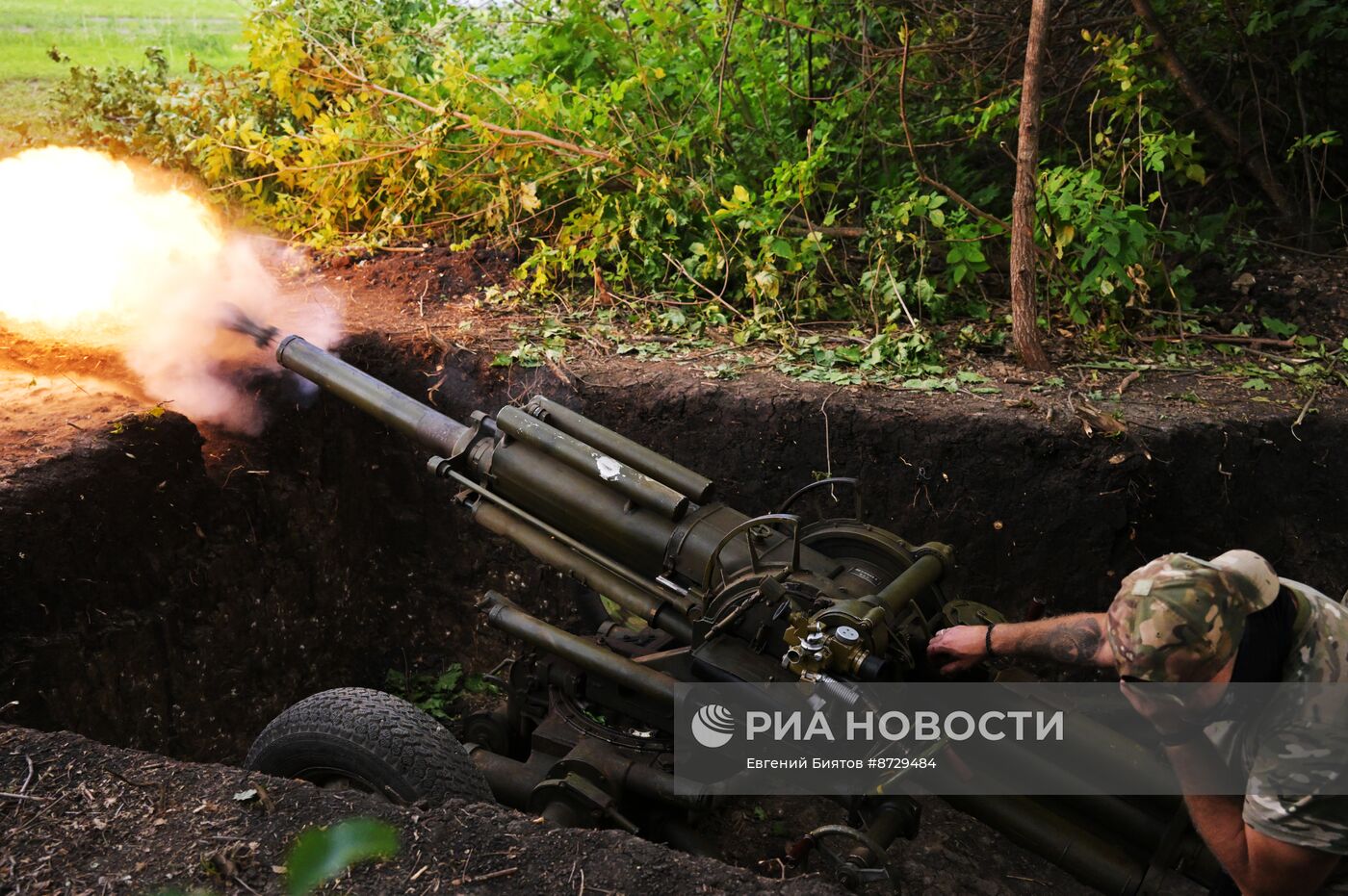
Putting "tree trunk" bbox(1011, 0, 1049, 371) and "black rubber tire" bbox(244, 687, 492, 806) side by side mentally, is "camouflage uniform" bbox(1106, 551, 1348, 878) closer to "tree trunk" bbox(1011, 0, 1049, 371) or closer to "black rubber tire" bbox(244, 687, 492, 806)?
"black rubber tire" bbox(244, 687, 492, 806)

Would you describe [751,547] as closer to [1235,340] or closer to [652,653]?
[652,653]

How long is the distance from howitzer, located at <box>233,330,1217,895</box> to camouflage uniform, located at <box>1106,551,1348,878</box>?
19.8 inches

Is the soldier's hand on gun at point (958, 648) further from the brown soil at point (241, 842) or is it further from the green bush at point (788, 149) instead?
the green bush at point (788, 149)

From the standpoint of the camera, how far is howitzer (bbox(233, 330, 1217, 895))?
11.0ft

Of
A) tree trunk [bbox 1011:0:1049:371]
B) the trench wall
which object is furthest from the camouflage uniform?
tree trunk [bbox 1011:0:1049:371]

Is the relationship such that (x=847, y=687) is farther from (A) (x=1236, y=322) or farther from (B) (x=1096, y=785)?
(A) (x=1236, y=322)

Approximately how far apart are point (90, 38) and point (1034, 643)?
9.90 meters

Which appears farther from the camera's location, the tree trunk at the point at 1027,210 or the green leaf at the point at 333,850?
the tree trunk at the point at 1027,210

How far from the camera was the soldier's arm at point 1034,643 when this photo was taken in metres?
3.24

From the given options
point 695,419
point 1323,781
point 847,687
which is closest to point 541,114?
point 695,419

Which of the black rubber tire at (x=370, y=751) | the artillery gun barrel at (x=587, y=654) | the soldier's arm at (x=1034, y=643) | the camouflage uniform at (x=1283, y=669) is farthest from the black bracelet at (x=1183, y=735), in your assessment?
the black rubber tire at (x=370, y=751)

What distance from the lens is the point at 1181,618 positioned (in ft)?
8.94

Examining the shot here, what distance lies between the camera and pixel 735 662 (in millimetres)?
3682

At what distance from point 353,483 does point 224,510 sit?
1007mm
